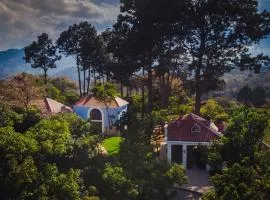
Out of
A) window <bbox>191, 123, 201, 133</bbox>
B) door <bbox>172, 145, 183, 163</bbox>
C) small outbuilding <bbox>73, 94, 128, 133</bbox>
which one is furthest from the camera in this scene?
small outbuilding <bbox>73, 94, 128, 133</bbox>

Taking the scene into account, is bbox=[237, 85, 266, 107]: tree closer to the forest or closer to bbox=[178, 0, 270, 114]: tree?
the forest

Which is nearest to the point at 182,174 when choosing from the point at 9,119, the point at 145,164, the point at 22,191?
the point at 145,164

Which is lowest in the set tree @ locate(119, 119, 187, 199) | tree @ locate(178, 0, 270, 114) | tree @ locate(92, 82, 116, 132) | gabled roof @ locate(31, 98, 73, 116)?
tree @ locate(119, 119, 187, 199)

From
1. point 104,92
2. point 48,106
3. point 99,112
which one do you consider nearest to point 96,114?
point 99,112

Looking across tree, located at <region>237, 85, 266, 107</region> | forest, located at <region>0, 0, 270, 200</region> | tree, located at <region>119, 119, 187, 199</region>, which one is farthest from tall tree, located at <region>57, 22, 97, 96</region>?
tree, located at <region>119, 119, 187, 199</region>

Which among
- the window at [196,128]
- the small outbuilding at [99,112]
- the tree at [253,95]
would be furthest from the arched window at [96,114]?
the tree at [253,95]

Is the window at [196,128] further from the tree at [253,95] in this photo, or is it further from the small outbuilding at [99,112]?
the tree at [253,95]

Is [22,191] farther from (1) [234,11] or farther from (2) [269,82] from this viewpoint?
(2) [269,82]
